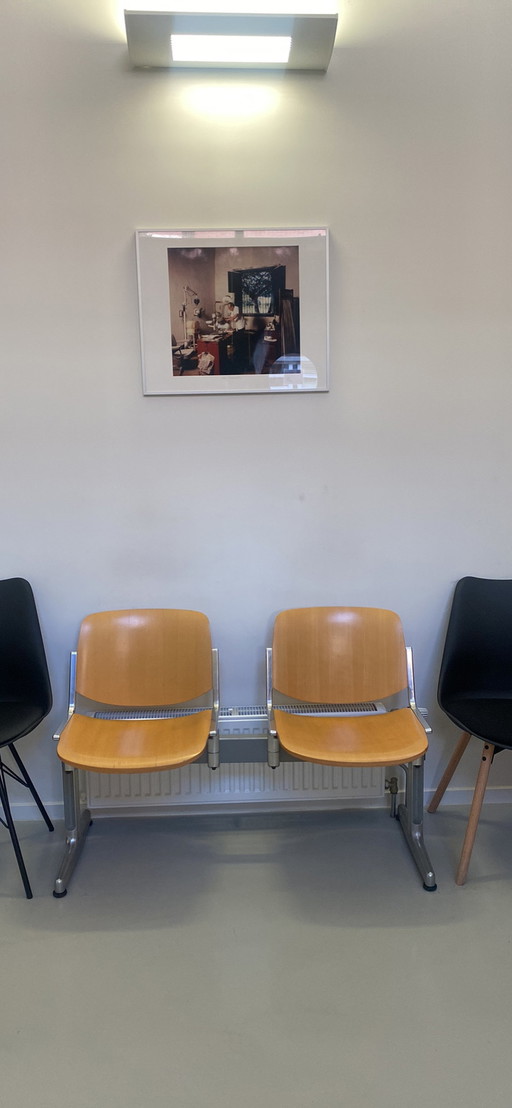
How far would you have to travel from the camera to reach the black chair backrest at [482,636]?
7.90ft

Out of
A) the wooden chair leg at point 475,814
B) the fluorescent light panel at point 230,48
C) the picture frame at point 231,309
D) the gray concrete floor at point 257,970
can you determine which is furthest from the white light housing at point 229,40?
the gray concrete floor at point 257,970

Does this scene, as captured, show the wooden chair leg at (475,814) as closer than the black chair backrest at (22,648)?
Yes

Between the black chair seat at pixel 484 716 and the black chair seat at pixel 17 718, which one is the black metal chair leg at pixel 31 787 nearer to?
the black chair seat at pixel 17 718

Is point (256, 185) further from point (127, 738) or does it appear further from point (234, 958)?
point (234, 958)

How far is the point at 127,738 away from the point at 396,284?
6.14 feet

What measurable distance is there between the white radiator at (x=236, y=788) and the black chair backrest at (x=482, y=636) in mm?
511

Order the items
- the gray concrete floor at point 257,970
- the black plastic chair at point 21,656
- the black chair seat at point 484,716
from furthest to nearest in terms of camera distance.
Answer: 1. the black plastic chair at point 21,656
2. the black chair seat at point 484,716
3. the gray concrete floor at point 257,970

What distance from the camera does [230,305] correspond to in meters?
2.30

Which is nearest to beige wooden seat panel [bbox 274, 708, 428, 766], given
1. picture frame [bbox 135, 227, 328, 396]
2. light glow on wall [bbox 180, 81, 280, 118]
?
picture frame [bbox 135, 227, 328, 396]

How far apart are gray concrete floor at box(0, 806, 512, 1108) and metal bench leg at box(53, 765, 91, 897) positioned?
0.05 metres

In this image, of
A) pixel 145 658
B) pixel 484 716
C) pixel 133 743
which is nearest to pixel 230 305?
pixel 145 658

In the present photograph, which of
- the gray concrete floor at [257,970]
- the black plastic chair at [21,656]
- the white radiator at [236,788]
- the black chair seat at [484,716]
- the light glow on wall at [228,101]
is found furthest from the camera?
the white radiator at [236,788]

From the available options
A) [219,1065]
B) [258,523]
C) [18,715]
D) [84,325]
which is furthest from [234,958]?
[84,325]

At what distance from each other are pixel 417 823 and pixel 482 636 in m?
0.72
